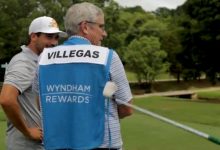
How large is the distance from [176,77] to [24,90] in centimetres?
5885

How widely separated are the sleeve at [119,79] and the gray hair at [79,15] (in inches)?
12.1

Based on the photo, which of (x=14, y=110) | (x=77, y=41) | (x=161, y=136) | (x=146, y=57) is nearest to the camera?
(x=77, y=41)

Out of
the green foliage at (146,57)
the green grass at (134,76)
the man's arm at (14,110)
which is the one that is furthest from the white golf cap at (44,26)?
the green grass at (134,76)

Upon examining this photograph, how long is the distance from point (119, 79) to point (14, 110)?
0.99 m

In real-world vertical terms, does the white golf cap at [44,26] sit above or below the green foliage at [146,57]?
below

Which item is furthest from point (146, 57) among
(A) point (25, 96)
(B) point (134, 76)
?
(A) point (25, 96)

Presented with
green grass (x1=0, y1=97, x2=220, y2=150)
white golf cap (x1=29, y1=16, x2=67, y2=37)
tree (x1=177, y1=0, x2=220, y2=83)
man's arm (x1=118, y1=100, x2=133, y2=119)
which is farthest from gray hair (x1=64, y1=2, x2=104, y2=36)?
tree (x1=177, y1=0, x2=220, y2=83)

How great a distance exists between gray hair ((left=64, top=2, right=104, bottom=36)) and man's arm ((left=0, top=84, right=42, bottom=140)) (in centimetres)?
72

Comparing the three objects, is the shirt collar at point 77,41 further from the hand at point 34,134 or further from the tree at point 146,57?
the tree at point 146,57

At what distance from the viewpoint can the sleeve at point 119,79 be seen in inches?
129

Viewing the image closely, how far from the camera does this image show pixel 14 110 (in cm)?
394

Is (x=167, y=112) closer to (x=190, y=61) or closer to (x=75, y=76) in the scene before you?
(x=190, y=61)

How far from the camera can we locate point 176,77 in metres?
62.3

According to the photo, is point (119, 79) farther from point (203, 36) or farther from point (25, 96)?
point (203, 36)
